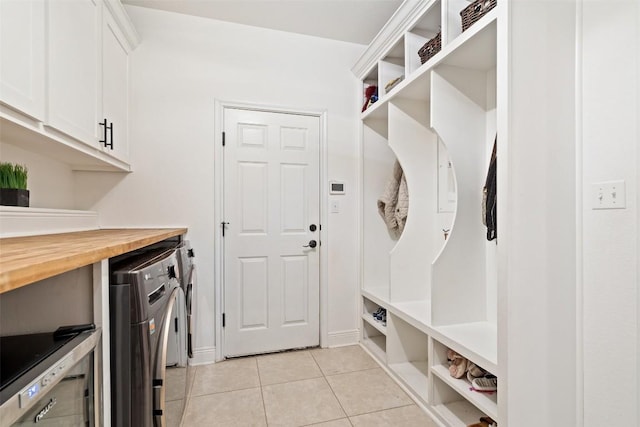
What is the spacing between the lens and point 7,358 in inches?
26.9

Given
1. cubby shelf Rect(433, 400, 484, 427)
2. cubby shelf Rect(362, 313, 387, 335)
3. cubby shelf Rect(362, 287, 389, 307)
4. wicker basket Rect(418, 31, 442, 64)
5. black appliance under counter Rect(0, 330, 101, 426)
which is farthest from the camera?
cubby shelf Rect(362, 313, 387, 335)

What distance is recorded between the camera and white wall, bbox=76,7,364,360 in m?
2.23

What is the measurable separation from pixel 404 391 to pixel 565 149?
1.64m

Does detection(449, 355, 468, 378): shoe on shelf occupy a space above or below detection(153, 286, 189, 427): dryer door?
below

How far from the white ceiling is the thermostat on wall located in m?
1.27

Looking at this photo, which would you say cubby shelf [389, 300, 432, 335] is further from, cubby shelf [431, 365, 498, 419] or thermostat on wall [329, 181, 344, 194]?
thermostat on wall [329, 181, 344, 194]

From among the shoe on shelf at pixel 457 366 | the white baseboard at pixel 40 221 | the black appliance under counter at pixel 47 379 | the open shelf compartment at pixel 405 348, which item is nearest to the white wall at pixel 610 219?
the shoe on shelf at pixel 457 366

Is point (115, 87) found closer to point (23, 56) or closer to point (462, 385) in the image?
point (23, 56)

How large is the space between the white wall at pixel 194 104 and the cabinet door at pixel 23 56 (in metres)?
1.07

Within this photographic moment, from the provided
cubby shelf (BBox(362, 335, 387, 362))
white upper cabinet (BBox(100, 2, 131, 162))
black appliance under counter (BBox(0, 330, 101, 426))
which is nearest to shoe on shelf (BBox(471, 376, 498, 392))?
cubby shelf (BBox(362, 335, 387, 362))

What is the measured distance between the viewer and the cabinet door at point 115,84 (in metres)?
1.79

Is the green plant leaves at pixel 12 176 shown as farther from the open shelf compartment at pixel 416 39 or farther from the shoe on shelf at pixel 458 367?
the shoe on shelf at pixel 458 367

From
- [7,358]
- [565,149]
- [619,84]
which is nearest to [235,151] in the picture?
[7,358]

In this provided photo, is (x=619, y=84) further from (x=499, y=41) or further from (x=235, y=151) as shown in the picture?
(x=235, y=151)
